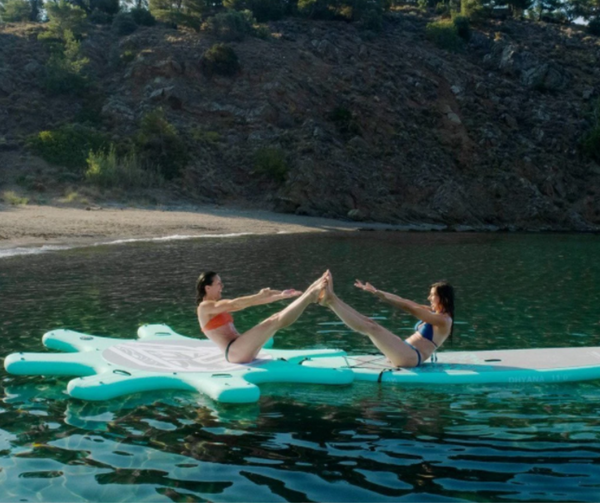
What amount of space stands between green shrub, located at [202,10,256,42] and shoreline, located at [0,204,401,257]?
54.8 feet

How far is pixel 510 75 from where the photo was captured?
50.5 meters

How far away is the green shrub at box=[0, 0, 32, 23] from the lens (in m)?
55.6

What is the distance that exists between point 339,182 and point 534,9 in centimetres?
3409

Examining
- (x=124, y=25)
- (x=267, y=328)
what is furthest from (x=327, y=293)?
(x=124, y=25)

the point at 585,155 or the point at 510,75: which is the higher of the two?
the point at 510,75

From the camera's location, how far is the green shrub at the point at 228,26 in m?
47.7

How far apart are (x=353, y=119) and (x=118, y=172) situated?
48.4ft

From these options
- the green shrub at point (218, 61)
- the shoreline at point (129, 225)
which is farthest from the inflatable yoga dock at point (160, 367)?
the green shrub at point (218, 61)

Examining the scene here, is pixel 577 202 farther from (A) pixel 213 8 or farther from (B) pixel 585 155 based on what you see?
(A) pixel 213 8

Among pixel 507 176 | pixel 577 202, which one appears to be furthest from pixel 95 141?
pixel 577 202

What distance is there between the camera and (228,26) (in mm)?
47688

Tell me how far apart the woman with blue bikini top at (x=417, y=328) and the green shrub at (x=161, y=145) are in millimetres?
29080

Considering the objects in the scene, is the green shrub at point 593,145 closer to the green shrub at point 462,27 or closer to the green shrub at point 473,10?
the green shrub at point 462,27

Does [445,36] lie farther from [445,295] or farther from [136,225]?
[445,295]
